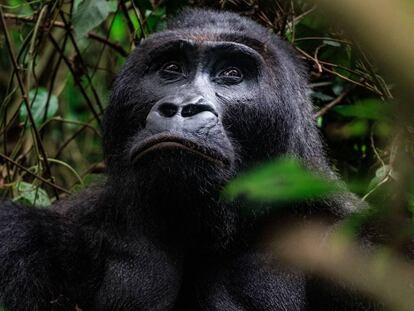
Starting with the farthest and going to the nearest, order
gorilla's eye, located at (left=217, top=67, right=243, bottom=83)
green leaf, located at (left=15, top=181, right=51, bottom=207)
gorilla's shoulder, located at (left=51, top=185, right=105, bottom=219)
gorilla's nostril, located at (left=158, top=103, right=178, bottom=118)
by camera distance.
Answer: green leaf, located at (left=15, top=181, right=51, bottom=207), gorilla's shoulder, located at (left=51, top=185, right=105, bottom=219), gorilla's eye, located at (left=217, top=67, right=243, bottom=83), gorilla's nostril, located at (left=158, top=103, right=178, bottom=118)

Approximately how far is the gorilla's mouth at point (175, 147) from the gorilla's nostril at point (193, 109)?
0.43 ft

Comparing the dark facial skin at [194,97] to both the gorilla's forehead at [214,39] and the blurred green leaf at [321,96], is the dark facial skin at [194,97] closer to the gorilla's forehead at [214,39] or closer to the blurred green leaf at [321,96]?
the gorilla's forehead at [214,39]

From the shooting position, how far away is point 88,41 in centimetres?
560

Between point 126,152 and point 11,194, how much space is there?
1851 mm

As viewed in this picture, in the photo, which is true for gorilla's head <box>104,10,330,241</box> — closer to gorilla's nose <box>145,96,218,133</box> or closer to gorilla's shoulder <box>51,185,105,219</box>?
gorilla's nose <box>145,96,218,133</box>

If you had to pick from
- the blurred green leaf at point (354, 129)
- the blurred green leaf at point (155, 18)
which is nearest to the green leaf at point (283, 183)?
the blurred green leaf at point (354, 129)

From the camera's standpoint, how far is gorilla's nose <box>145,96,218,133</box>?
2.71 metres

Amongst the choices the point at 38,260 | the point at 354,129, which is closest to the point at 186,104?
the point at 38,260

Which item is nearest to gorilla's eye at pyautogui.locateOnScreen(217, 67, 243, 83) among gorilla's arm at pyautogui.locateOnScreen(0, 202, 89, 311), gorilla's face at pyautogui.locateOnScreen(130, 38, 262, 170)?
gorilla's face at pyautogui.locateOnScreen(130, 38, 262, 170)

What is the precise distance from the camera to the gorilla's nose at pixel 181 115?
8.87 feet

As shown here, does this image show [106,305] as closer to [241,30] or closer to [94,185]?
[94,185]

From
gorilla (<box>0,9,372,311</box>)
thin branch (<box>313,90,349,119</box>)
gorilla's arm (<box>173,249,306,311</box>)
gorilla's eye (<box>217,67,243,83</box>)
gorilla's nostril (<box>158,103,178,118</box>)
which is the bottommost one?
thin branch (<box>313,90,349,119</box>)

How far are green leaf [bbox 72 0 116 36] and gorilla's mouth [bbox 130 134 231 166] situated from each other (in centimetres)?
164

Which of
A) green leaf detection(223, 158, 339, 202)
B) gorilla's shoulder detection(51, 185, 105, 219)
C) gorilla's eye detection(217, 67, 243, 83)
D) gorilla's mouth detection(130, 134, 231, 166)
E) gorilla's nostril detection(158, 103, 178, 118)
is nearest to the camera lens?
green leaf detection(223, 158, 339, 202)
